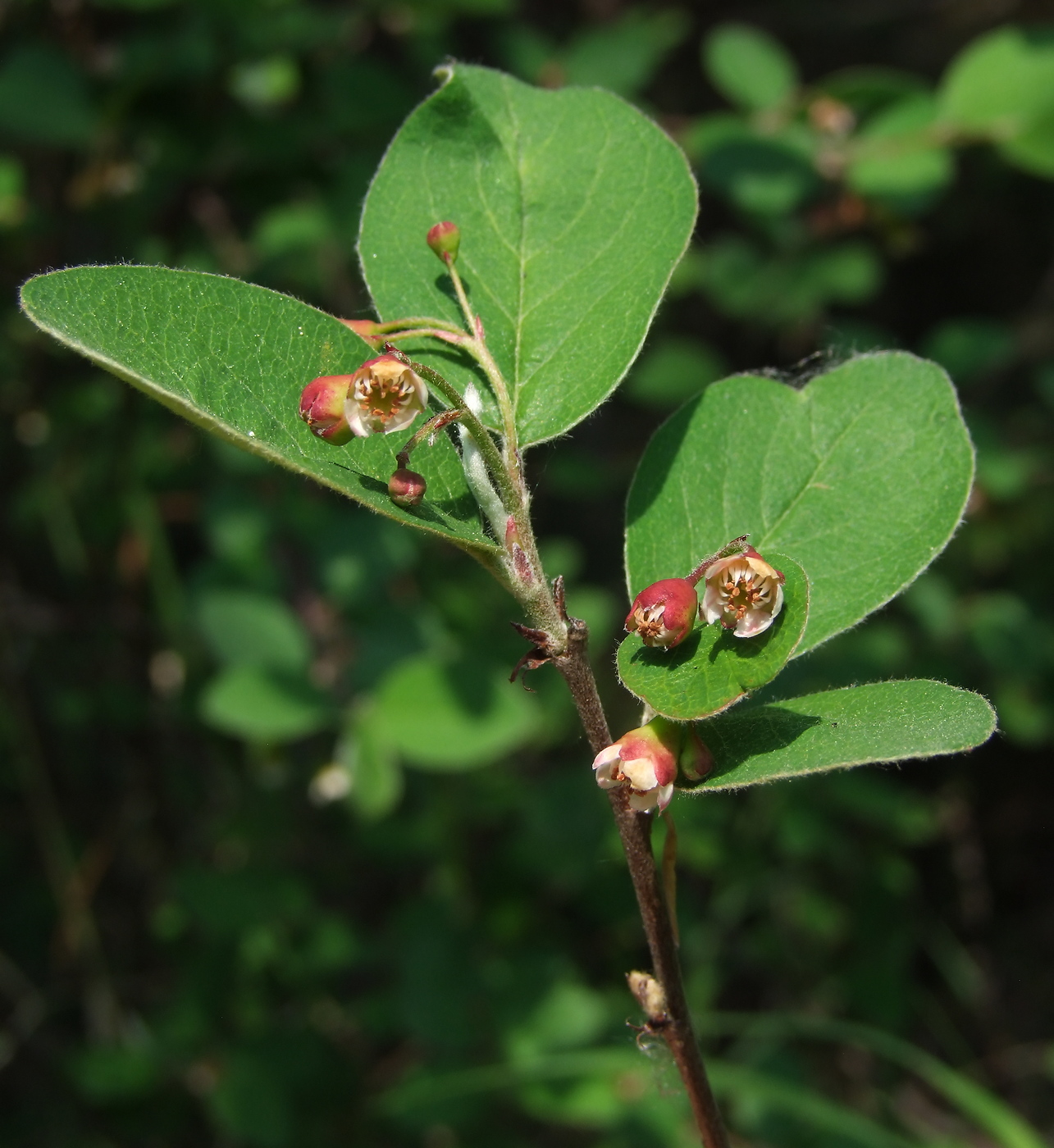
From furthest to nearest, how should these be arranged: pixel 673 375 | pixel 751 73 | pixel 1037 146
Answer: pixel 673 375 < pixel 751 73 < pixel 1037 146

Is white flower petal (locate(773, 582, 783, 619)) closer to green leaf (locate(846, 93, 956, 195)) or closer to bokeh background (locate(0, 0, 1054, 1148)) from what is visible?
bokeh background (locate(0, 0, 1054, 1148))

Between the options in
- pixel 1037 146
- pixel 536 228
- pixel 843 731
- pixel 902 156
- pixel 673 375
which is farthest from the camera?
pixel 673 375

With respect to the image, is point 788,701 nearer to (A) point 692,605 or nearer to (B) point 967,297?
(A) point 692,605

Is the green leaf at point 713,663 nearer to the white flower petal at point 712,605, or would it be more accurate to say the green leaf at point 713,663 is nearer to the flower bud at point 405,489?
the white flower petal at point 712,605

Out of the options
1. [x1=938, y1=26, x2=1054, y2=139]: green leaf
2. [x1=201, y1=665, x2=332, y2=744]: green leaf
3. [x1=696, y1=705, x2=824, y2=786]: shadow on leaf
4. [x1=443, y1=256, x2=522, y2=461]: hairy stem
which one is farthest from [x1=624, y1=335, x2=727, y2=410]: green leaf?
[x1=696, y1=705, x2=824, y2=786]: shadow on leaf

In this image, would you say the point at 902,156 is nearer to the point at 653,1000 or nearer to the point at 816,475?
the point at 816,475

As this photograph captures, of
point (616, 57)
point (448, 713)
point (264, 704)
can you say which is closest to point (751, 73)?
point (616, 57)

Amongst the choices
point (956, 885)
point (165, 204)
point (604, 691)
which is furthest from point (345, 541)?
point (956, 885)
